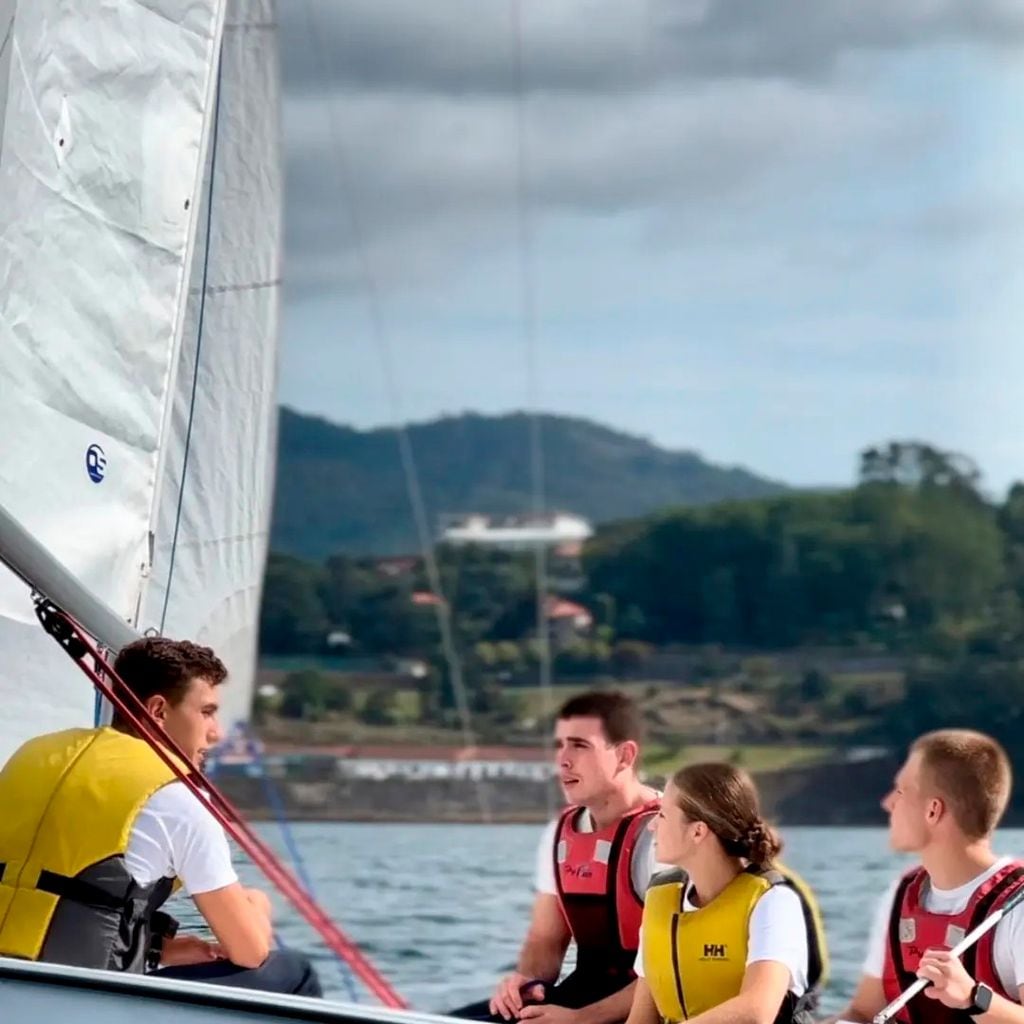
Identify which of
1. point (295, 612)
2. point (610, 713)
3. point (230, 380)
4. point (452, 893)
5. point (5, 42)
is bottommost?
point (452, 893)

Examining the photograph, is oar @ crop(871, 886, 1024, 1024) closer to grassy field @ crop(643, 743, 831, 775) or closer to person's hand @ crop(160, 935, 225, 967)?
person's hand @ crop(160, 935, 225, 967)

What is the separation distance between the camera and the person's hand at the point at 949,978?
232 centimetres

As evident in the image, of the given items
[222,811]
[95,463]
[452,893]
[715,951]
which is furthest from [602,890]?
[452,893]

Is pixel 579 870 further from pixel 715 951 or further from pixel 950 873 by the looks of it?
pixel 950 873

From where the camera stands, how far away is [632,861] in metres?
2.81

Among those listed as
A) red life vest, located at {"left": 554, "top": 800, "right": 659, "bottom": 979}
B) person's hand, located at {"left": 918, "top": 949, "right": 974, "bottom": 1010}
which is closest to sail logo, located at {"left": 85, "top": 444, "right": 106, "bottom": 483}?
red life vest, located at {"left": 554, "top": 800, "right": 659, "bottom": 979}

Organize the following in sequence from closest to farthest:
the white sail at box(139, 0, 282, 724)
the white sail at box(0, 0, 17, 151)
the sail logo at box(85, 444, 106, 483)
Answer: the white sail at box(0, 0, 17, 151) → the sail logo at box(85, 444, 106, 483) → the white sail at box(139, 0, 282, 724)

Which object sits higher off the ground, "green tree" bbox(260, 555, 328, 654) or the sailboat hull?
"green tree" bbox(260, 555, 328, 654)

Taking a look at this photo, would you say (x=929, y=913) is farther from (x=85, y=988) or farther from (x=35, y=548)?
(x=35, y=548)

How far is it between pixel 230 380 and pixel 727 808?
1525 mm

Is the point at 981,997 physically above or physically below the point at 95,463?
below

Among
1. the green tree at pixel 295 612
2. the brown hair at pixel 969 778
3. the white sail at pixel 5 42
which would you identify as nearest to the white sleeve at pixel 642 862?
the brown hair at pixel 969 778

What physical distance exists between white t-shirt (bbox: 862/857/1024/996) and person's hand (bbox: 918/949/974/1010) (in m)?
0.06

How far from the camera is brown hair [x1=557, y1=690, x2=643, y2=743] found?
2801 millimetres
